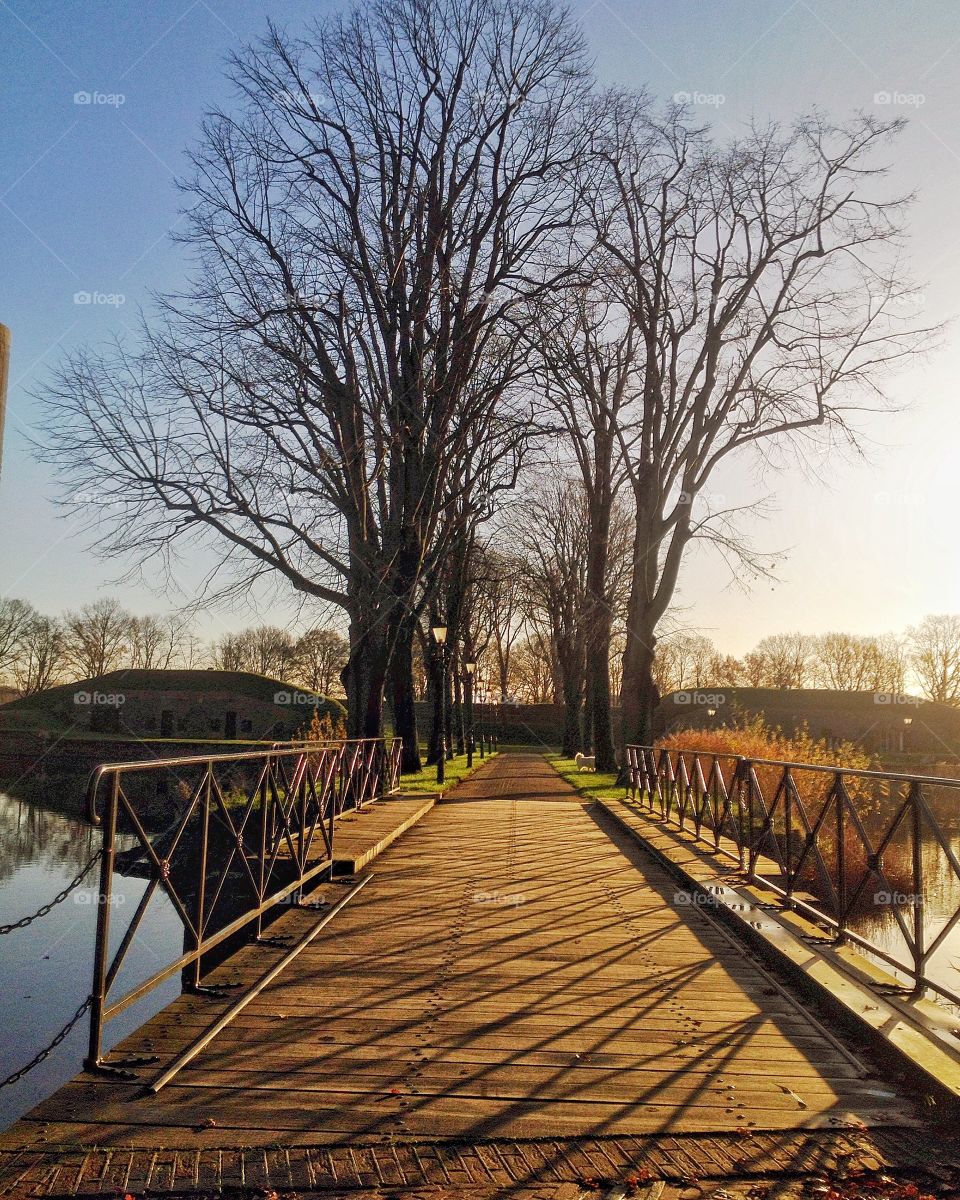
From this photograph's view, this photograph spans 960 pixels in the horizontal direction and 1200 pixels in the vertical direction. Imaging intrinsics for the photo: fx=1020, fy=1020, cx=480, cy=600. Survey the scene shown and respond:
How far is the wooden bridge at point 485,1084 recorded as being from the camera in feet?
11.6

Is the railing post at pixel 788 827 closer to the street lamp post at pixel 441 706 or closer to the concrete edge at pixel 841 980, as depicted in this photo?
the concrete edge at pixel 841 980

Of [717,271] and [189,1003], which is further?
[717,271]

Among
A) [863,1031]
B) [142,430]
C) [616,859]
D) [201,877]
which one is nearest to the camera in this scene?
[863,1031]

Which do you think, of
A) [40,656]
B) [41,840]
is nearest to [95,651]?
[40,656]

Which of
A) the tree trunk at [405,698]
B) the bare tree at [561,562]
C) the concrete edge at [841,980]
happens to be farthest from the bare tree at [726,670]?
the concrete edge at [841,980]

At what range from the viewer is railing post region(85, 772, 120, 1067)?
13.4 ft

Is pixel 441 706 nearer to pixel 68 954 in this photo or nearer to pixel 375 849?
pixel 375 849

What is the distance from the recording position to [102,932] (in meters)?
4.05

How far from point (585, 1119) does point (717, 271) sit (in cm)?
2004

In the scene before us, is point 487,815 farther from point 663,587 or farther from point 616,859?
point 663,587

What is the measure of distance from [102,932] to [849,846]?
31.8ft

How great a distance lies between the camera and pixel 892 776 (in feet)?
18.7

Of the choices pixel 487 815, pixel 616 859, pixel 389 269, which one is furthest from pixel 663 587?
pixel 616 859

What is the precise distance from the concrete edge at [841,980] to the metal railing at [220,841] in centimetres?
331
